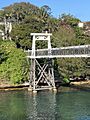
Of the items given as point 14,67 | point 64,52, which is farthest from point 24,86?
point 64,52

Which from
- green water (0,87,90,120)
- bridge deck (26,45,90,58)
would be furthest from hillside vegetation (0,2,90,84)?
green water (0,87,90,120)

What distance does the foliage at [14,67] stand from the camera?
180ft

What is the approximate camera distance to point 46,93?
49875 millimetres

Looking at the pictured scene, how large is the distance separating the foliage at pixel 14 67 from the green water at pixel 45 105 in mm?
3913

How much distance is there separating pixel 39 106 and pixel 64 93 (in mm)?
9985

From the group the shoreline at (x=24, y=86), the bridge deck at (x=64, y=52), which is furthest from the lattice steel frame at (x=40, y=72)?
the shoreline at (x=24, y=86)

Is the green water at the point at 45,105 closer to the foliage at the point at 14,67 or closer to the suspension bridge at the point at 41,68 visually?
the suspension bridge at the point at 41,68

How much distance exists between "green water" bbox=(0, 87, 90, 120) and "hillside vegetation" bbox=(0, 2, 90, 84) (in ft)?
18.2

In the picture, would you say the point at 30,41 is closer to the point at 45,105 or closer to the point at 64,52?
the point at 64,52

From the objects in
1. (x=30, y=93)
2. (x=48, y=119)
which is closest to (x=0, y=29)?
(x=30, y=93)

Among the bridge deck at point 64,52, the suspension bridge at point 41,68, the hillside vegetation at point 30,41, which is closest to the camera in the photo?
the bridge deck at point 64,52

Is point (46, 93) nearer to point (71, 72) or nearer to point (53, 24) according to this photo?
point (71, 72)

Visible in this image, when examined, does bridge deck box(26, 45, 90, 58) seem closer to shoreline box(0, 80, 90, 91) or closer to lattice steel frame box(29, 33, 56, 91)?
lattice steel frame box(29, 33, 56, 91)

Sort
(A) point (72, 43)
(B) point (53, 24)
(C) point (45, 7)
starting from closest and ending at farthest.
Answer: (A) point (72, 43)
(B) point (53, 24)
(C) point (45, 7)
